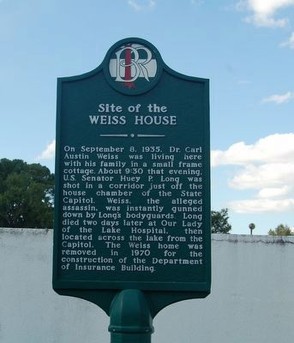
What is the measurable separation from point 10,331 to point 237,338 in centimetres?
328

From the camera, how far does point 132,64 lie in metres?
5.31

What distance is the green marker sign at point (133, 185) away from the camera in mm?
5027

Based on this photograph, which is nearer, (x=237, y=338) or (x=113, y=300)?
(x=113, y=300)

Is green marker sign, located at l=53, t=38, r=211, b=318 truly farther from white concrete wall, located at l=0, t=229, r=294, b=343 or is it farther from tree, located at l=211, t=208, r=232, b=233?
tree, located at l=211, t=208, r=232, b=233

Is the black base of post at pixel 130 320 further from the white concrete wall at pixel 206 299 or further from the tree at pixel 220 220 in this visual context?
the tree at pixel 220 220

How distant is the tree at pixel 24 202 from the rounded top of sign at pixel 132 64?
97.9ft

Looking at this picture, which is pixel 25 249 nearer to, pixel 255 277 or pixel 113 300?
pixel 255 277

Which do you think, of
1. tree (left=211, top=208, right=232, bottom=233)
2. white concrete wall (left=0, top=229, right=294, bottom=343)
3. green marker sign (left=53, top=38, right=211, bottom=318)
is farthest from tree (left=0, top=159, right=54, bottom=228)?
green marker sign (left=53, top=38, right=211, bottom=318)

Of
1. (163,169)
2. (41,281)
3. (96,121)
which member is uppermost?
(96,121)

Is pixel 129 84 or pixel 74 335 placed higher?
pixel 129 84

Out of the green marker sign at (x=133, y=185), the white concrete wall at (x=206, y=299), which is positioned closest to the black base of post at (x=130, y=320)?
the green marker sign at (x=133, y=185)

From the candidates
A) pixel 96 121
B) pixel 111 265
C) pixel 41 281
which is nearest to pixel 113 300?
pixel 111 265

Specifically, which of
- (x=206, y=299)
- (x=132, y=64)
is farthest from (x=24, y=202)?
(x=132, y=64)

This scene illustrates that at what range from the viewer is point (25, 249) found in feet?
30.1
